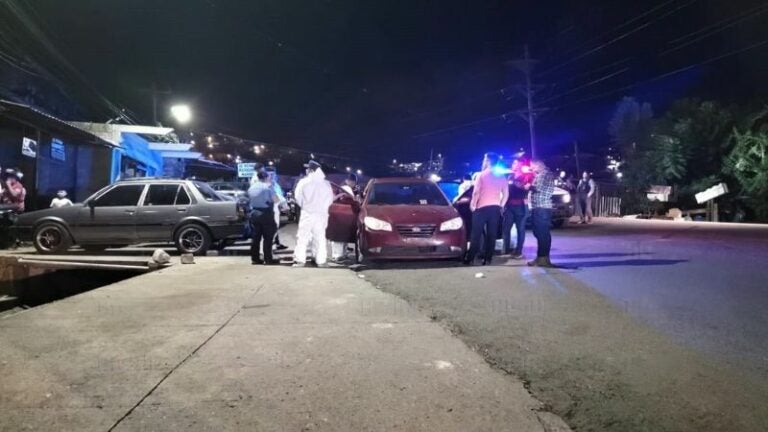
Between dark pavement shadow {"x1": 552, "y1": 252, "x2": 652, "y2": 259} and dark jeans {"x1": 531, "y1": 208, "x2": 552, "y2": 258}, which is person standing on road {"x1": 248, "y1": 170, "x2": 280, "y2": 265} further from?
dark pavement shadow {"x1": 552, "y1": 252, "x2": 652, "y2": 259}

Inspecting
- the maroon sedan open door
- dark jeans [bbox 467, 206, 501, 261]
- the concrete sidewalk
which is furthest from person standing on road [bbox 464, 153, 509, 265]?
the concrete sidewalk

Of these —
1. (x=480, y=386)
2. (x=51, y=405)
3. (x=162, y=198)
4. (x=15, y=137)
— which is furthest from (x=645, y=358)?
(x=15, y=137)

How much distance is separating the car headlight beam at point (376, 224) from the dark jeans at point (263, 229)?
1.79m

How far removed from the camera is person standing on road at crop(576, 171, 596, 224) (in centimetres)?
1833

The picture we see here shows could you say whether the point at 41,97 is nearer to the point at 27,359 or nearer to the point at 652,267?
the point at 27,359

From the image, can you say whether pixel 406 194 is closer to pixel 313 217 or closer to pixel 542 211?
pixel 313 217

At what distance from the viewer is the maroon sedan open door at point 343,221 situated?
370 inches

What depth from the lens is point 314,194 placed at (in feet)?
30.0

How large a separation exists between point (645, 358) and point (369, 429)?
88.3 inches

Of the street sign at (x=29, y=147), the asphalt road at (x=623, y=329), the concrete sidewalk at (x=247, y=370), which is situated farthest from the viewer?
the street sign at (x=29, y=147)

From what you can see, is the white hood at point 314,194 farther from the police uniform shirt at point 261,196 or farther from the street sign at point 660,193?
the street sign at point 660,193

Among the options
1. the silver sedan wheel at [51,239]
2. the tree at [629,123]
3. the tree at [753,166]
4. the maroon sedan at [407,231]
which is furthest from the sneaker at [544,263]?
the tree at [629,123]

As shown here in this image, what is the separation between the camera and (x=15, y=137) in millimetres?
16562

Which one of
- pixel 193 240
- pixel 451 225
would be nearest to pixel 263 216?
pixel 193 240
